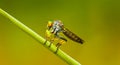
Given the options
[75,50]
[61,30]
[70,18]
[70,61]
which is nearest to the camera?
[70,61]

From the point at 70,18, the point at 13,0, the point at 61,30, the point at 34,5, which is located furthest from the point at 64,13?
the point at 61,30

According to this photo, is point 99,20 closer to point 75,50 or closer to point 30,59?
point 75,50

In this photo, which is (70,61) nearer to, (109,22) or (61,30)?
(61,30)

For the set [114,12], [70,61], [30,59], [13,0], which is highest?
[114,12]

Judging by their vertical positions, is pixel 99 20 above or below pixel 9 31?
above

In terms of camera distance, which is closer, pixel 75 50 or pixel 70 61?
pixel 70 61

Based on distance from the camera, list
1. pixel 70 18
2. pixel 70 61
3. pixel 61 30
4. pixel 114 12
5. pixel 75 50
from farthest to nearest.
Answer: pixel 114 12
pixel 70 18
pixel 75 50
pixel 61 30
pixel 70 61
